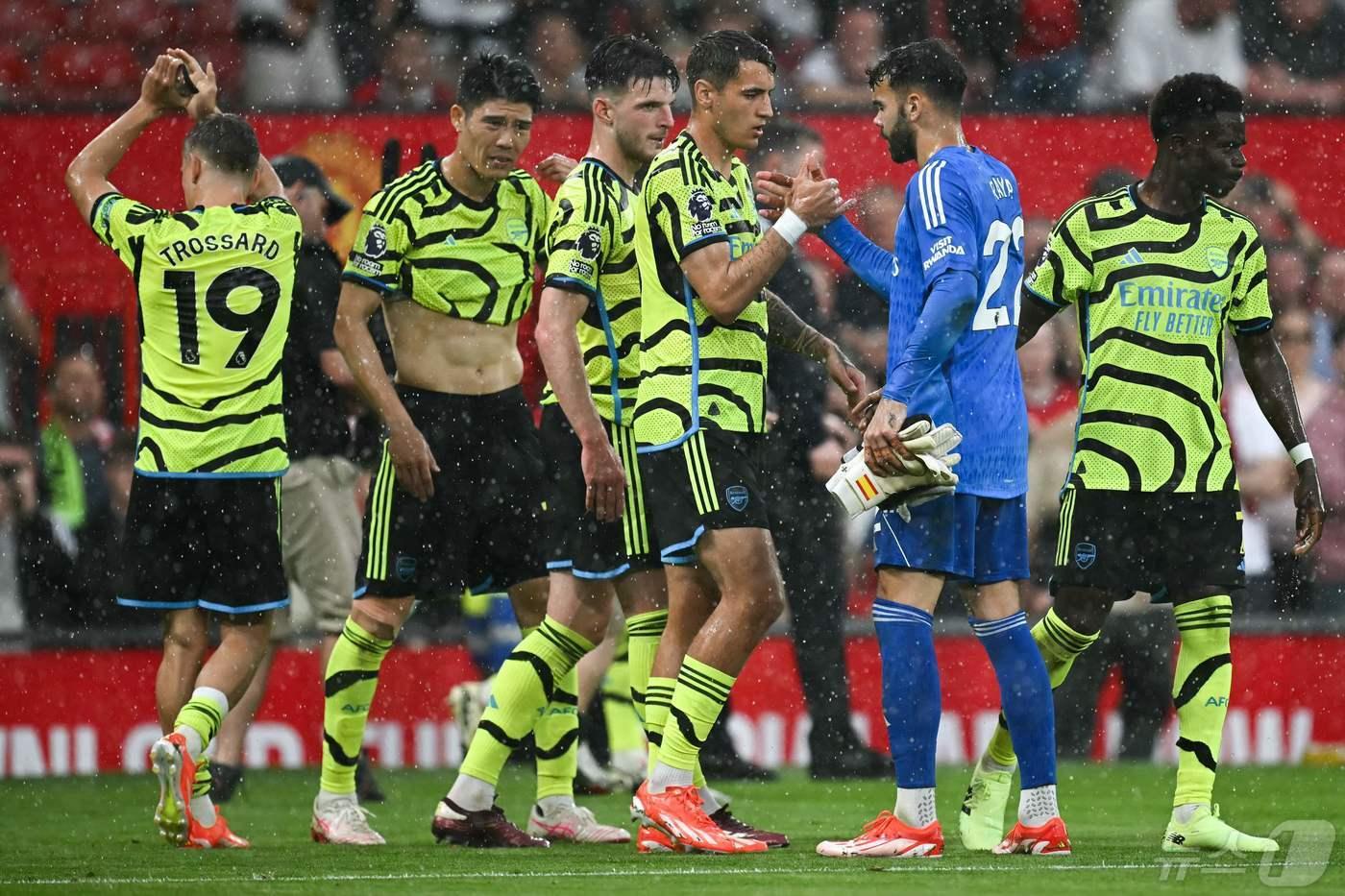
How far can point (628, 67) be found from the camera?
7301mm

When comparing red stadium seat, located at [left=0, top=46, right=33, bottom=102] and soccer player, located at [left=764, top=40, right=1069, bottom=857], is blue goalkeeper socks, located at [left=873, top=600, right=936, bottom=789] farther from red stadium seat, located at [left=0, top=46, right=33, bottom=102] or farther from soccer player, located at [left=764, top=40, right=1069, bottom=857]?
red stadium seat, located at [left=0, top=46, right=33, bottom=102]

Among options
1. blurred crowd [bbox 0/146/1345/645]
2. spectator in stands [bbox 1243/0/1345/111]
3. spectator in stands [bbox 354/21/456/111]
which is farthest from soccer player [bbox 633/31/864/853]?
spectator in stands [bbox 1243/0/1345/111]

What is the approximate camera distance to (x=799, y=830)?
786 centimetres

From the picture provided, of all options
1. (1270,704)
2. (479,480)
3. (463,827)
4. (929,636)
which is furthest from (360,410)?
(1270,704)

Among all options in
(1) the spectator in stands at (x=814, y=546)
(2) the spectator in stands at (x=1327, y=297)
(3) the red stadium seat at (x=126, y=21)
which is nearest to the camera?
(1) the spectator in stands at (x=814, y=546)

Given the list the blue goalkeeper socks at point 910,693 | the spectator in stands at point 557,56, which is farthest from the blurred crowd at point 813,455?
the blue goalkeeper socks at point 910,693

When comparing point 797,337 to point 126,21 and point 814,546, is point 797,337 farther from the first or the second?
point 126,21

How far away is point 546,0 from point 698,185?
7453 mm

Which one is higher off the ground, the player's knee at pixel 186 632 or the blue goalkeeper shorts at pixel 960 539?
the blue goalkeeper shorts at pixel 960 539

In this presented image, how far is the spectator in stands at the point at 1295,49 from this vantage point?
13914 mm

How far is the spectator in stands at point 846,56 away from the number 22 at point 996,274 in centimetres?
713

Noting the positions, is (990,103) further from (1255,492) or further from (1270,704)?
(1270,704)

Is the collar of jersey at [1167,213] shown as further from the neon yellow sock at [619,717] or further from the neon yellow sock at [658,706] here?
the neon yellow sock at [619,717]

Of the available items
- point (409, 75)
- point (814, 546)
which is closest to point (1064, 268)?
point (814, 546)
